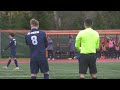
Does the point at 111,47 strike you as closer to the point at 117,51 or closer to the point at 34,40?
the point at 117,51

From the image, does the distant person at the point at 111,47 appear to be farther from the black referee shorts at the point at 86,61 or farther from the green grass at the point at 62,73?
the black referee shorts at the point at 86,61

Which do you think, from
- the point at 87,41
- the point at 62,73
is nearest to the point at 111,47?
the point at 62,73

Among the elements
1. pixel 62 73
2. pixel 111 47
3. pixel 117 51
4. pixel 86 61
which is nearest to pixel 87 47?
pixel 86 61

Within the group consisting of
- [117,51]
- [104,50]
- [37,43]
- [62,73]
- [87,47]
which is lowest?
[62,73]

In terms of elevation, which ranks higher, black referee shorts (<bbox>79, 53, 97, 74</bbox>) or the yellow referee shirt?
the yellow referee shirt

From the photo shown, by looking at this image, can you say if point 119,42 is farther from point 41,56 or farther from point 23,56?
point 41,56

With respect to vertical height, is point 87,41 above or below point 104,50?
above

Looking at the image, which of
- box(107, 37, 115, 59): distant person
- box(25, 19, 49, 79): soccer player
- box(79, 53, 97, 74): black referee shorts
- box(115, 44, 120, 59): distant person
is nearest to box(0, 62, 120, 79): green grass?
box(25, 19, 49, 79): soccer player

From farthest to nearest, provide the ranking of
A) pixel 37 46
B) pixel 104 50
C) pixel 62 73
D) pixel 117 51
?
pixel 117 51 → pixel 104 50 → pixel 62 73 → pixel 37 46

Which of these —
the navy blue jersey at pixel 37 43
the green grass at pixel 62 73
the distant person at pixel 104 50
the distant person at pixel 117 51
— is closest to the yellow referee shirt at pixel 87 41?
the navy blue jersey at pixel 37 43

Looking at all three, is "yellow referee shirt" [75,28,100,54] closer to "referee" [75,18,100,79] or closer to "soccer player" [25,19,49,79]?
"referee" [75,18,100,79]

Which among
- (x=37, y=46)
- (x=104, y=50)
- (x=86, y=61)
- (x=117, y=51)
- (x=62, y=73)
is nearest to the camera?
(x=86, y=61)

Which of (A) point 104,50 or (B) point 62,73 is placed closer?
(B) point 62,73
